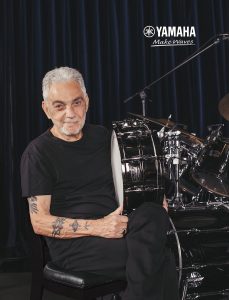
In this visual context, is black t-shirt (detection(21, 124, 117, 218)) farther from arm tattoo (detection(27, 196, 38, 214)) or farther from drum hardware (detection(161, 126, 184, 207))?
drum hardware (detection(161, 126, 184, 207))

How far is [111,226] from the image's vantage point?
5.21 feet

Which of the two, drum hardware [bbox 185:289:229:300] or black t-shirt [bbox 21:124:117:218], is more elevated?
black t-shirt [bbox 21:124:117:218]

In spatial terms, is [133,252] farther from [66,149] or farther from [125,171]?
[66,149]

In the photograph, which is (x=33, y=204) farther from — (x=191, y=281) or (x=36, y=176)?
(x=191, y=281)

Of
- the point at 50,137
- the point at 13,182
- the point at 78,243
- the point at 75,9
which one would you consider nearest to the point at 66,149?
the point at 50,137

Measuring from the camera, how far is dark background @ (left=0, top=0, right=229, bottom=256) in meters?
3.98

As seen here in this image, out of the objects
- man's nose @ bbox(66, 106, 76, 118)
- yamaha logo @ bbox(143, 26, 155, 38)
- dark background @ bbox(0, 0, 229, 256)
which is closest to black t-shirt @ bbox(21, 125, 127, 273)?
man's nose @ bbox(66, 106, 76, 118)

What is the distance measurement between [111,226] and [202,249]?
1037 millimetres

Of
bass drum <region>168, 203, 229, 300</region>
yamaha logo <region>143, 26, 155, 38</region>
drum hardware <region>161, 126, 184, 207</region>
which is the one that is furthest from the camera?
yamaha logo <region>143, 26, 155, 38</region>

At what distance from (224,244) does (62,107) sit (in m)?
1.27

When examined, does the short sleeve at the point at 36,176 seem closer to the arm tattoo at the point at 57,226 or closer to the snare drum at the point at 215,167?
the arm tattoo at the point at 57,226

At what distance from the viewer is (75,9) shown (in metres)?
4.13

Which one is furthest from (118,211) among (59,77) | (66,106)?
(59,77)

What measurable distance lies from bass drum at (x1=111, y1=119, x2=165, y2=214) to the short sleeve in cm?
25
